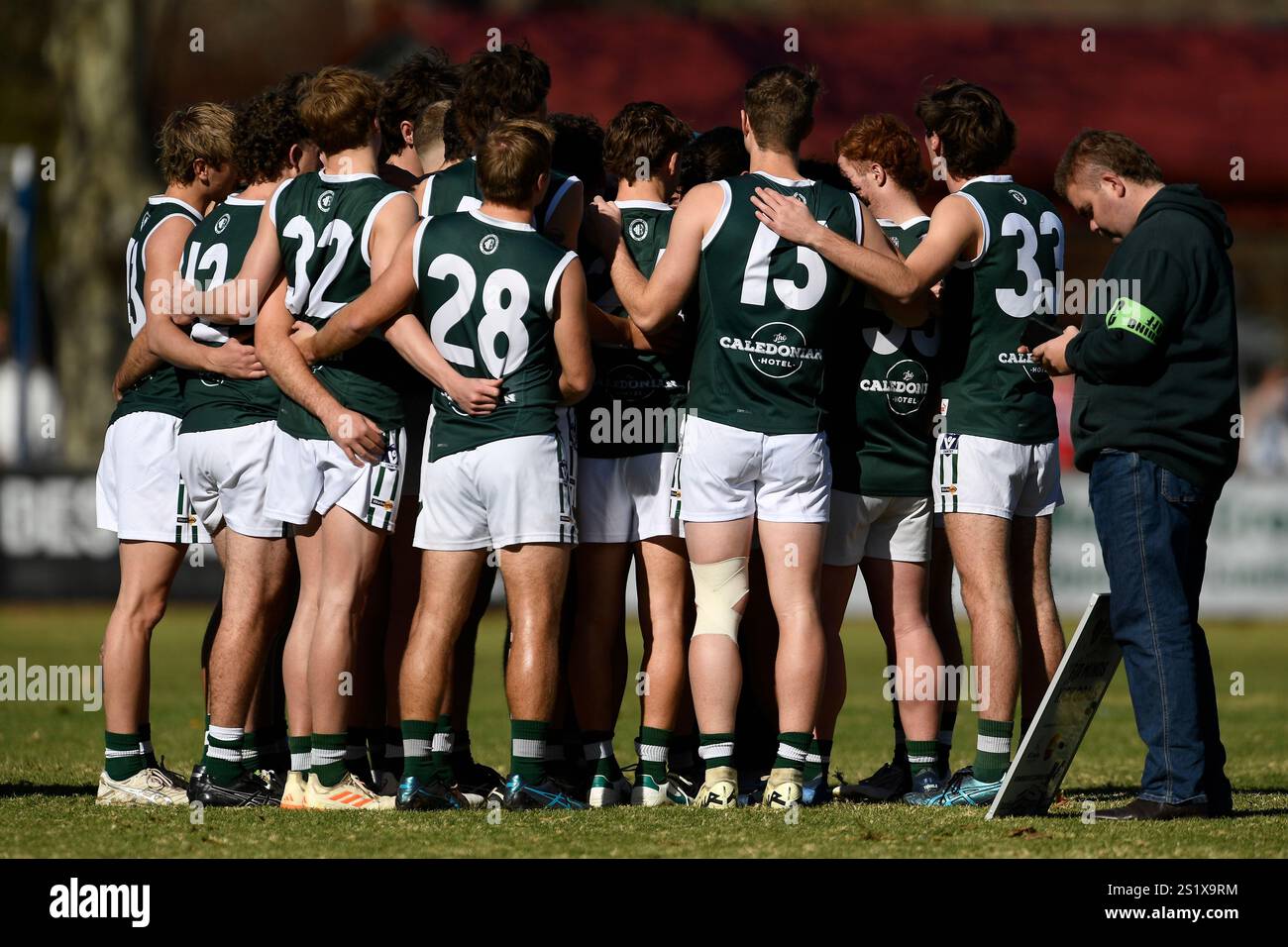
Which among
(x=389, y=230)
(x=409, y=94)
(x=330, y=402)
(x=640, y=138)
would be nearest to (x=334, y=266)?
(x=389, y=230)

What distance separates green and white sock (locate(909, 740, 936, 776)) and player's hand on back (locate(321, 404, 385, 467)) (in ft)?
8.26

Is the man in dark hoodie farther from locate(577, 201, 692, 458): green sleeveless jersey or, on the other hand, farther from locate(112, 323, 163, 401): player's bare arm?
locate(112, 323, 163, 401): player's bare arm

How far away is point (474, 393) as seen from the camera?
6902mm

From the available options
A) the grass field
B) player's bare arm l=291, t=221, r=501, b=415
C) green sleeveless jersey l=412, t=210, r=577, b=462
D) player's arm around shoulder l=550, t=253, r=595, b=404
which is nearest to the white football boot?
the grass field

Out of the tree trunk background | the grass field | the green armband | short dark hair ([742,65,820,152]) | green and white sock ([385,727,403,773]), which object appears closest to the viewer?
the grass field

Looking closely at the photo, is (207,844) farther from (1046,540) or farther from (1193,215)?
(1193,215)

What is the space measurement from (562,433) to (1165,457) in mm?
2244

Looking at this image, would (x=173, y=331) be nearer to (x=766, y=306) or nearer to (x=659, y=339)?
(x=659, y=339)

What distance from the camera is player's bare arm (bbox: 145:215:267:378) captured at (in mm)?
7289

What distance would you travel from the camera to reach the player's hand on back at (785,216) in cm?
710

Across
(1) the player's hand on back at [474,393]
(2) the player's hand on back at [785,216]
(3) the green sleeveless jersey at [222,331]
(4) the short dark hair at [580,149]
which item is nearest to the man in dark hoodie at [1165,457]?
(2) the player's hand on back at [785,216]

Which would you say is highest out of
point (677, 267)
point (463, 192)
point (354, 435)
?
point (463, 192)
